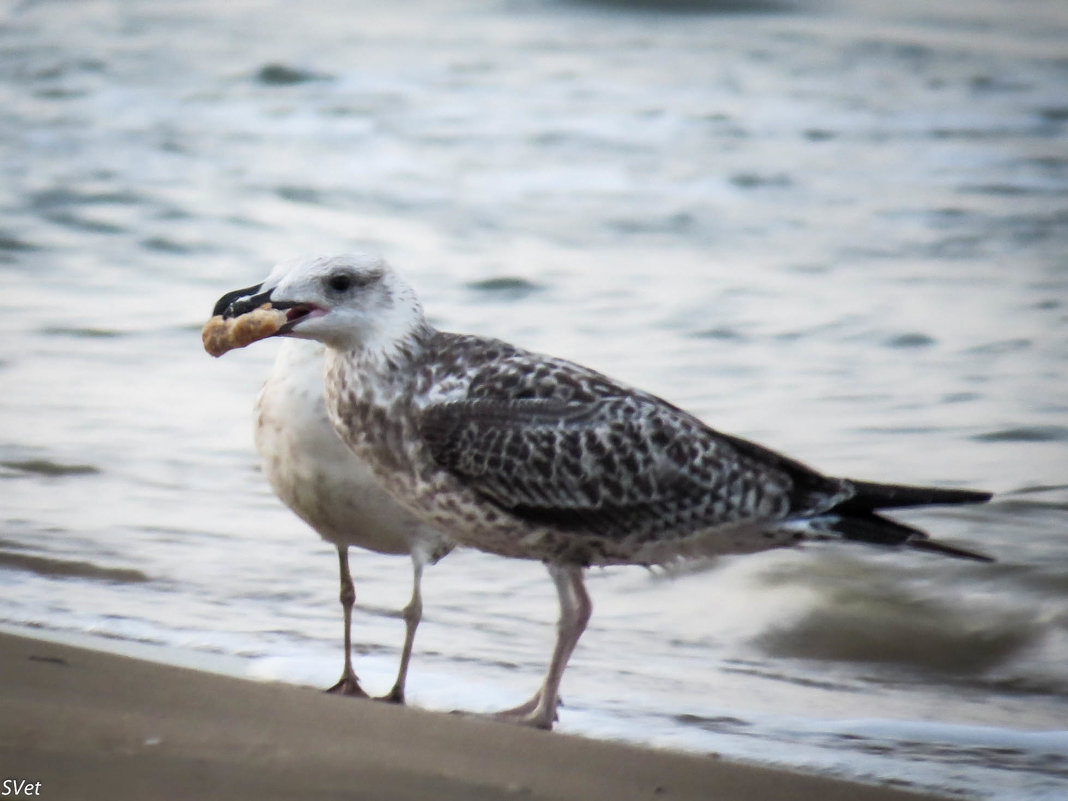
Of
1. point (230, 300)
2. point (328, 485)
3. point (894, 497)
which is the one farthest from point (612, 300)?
point (230, 300)

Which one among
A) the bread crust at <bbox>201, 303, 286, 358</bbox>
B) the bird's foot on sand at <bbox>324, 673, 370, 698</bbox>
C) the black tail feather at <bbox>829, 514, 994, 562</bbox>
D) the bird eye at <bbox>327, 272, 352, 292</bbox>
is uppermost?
the bird eye at <bbox>327, 272, 352, 292</bbox>

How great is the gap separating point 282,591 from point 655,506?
5.72 ft

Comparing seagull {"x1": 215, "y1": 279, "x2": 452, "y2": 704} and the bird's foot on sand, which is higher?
seagull {"x1": 215, "y1": 279, "x2": 452, "y2": 704}

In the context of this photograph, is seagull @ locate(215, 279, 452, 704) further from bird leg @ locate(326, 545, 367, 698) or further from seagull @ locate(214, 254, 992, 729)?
seagull @ locate(214, 254, 992, 729)

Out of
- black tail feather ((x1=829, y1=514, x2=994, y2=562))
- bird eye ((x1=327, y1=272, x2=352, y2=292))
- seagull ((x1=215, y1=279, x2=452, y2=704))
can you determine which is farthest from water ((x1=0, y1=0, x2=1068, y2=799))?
bird eye ((x1=327, y1=272, x2=352, y2=292))

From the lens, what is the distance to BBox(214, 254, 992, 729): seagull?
15.3 feet

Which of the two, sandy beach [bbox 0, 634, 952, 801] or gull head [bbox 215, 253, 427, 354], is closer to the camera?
sandy beach [bbox 0, 634, 952, 801]

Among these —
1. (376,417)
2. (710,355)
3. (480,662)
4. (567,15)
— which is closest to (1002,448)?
(710,355)

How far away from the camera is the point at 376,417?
470 centimetres

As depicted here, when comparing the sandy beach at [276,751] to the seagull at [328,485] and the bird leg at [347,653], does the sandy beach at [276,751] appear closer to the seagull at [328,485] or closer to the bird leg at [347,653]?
the bird leg at [347,653]

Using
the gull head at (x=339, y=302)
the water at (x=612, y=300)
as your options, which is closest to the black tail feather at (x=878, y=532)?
the water at (x=612, y=300)

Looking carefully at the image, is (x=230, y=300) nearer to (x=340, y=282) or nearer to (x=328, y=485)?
(x=340, y=282)

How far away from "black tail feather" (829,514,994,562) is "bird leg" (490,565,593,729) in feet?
2.20

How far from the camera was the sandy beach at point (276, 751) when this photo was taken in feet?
12.0
